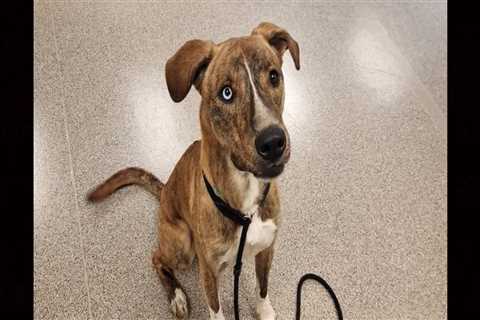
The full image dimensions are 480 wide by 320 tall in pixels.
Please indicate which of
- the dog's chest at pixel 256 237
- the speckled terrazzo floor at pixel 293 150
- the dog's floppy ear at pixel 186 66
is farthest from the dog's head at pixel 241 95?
the speckled terrazzo floor at pixel 293 150

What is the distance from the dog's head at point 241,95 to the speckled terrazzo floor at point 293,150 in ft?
3.02

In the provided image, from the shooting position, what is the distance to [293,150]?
2.44m

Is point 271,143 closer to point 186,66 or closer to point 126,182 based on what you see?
point 186,66

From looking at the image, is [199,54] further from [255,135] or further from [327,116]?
[327,116]

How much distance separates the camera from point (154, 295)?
1965mm

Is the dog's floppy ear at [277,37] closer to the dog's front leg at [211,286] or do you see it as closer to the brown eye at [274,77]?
the brown eye at [274,77]

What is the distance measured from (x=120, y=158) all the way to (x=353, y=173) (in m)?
1.17

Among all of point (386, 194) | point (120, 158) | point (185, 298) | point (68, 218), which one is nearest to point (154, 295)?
point (185, 298)

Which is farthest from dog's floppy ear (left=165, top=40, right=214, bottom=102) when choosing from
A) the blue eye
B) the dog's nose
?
the dog's nose

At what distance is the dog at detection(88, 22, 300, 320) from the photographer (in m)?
1.21

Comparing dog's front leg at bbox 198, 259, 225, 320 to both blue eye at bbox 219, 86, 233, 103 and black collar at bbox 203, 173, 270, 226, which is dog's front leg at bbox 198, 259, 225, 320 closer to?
black collar at bbox 203, 173, 270, 226

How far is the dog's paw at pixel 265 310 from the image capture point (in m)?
1.86

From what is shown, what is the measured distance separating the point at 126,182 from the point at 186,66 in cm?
100

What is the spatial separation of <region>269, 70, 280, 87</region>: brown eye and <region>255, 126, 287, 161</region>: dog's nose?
155mm
